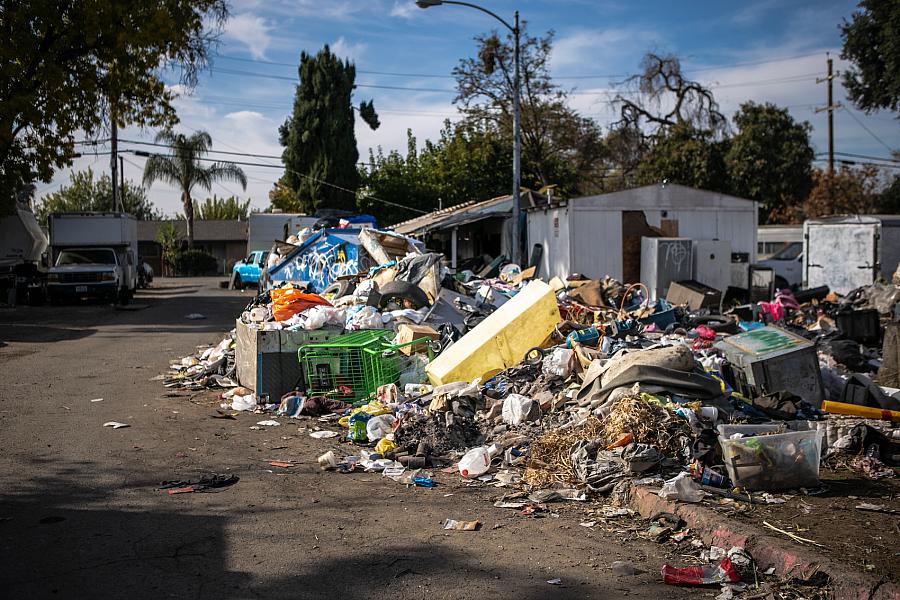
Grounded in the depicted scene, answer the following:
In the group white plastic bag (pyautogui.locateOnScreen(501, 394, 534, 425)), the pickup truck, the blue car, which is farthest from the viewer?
the blue car

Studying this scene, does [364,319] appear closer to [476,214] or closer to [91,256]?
[476,214]

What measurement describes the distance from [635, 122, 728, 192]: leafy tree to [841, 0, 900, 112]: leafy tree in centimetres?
598

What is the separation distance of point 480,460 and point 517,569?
193cm

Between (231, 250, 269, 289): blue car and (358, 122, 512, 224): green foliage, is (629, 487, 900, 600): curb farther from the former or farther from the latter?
(358, 122, 512, 224): green foliage

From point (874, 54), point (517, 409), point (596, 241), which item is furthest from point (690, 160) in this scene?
point (517, 409)

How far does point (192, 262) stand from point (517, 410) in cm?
4910

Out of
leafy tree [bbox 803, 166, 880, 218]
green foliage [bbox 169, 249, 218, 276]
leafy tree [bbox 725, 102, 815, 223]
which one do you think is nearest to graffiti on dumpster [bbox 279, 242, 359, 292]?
leafy tree [bbox 725, 102, 815, 223]

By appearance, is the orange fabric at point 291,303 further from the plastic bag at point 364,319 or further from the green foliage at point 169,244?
the green foliage at point 169,244

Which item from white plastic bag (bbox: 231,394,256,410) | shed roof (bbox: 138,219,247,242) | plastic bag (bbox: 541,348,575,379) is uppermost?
shed roof (bbox: 138,219,247,242)

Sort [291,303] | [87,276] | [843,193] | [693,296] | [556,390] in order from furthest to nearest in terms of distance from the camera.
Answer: [843,193] < [87,276] < [693,296] < [291,303] < [556,390]

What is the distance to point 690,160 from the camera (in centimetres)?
3378

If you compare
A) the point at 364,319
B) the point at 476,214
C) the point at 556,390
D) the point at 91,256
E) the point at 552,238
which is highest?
the point at 476,214

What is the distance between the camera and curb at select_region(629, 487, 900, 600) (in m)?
3.59

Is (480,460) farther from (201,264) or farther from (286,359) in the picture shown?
(201,264)
